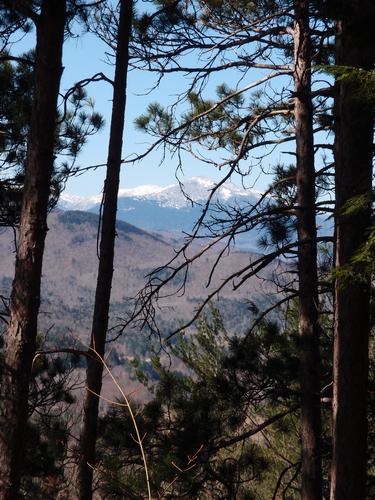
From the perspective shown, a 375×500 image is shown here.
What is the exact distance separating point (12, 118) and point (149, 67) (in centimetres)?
204

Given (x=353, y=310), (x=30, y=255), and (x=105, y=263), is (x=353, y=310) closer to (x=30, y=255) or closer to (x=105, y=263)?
(x=30, y=255)

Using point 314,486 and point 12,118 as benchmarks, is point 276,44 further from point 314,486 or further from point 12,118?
point 314,486

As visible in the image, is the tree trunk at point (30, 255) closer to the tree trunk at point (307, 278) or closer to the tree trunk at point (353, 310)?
the tree trunk at point (353, 310)

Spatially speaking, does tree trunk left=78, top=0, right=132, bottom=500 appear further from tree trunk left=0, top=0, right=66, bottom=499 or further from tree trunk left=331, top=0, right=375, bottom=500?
tree trunk left=331, top=0, right=375, bottom=500

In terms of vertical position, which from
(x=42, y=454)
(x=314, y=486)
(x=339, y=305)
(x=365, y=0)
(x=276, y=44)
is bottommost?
(x=42, y=454)

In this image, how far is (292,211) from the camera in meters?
4.81

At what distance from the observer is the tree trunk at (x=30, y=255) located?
3.24 m

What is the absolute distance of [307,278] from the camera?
4758 millimetres

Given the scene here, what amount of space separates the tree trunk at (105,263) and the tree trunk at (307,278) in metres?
1.25

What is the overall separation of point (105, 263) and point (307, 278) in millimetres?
1476

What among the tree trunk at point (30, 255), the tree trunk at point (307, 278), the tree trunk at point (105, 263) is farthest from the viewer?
the tree trunk at point (307, 278)

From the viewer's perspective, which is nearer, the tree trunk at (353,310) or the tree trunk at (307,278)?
the tree trunk at (353,310)

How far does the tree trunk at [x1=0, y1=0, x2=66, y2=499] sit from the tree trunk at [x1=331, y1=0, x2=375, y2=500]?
4.91ft

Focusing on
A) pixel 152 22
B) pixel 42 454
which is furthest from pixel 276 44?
pixel 42 454
